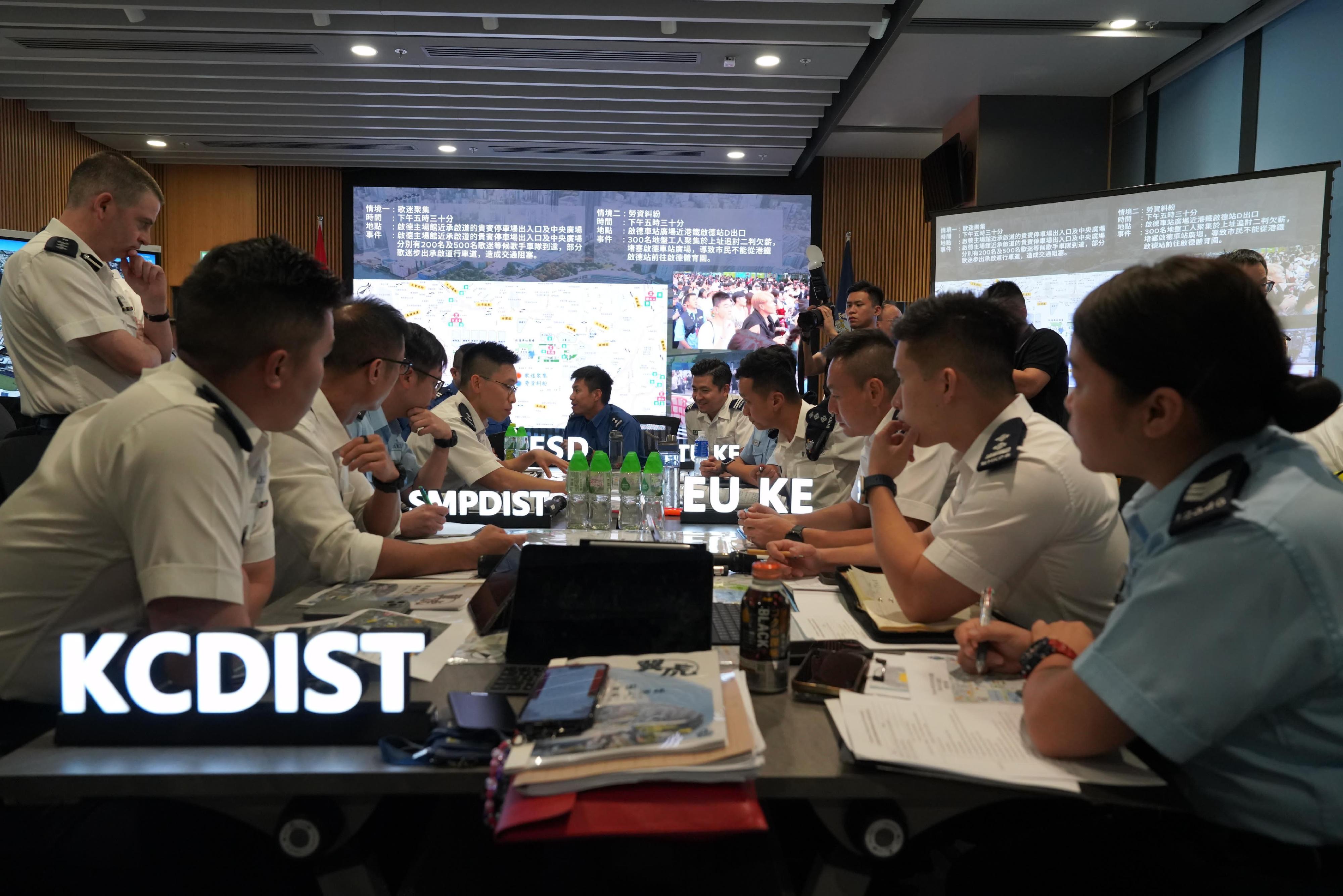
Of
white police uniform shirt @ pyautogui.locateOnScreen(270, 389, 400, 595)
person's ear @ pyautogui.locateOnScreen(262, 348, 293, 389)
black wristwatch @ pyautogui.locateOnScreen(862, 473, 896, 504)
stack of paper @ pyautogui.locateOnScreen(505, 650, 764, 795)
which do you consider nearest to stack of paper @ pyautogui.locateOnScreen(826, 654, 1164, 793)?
stack of paper @ pyautogui.locateOnScreen(505, 650, 764, 795)

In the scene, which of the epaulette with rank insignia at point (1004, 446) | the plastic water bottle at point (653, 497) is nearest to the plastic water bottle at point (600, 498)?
the plastic water bottle at point (653, 497)

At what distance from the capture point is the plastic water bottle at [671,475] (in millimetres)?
3490

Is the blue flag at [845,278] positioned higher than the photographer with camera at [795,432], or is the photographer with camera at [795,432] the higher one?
the blue flag at [845,278]

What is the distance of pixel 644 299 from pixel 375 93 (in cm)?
313

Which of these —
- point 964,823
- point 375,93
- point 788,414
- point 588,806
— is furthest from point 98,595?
point 375,93

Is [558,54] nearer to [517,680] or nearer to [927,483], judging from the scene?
[927,483]

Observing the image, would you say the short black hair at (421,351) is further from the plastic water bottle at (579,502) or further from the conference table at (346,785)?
the conference table at (346,785)

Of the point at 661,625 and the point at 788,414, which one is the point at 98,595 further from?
the point at 788,414

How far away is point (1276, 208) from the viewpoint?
14.3 feet

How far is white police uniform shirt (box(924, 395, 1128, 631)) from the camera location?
5.47ft

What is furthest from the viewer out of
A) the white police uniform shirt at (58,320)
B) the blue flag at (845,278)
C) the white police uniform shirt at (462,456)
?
the blue flag at (845,278)

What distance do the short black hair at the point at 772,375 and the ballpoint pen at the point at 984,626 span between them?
2510 millimetres

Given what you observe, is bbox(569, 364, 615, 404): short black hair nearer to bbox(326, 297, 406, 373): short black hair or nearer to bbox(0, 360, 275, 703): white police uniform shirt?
bbox(326, 297, 406, 373): short black hair

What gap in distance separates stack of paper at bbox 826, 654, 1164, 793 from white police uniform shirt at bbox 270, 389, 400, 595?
4.05 feet
